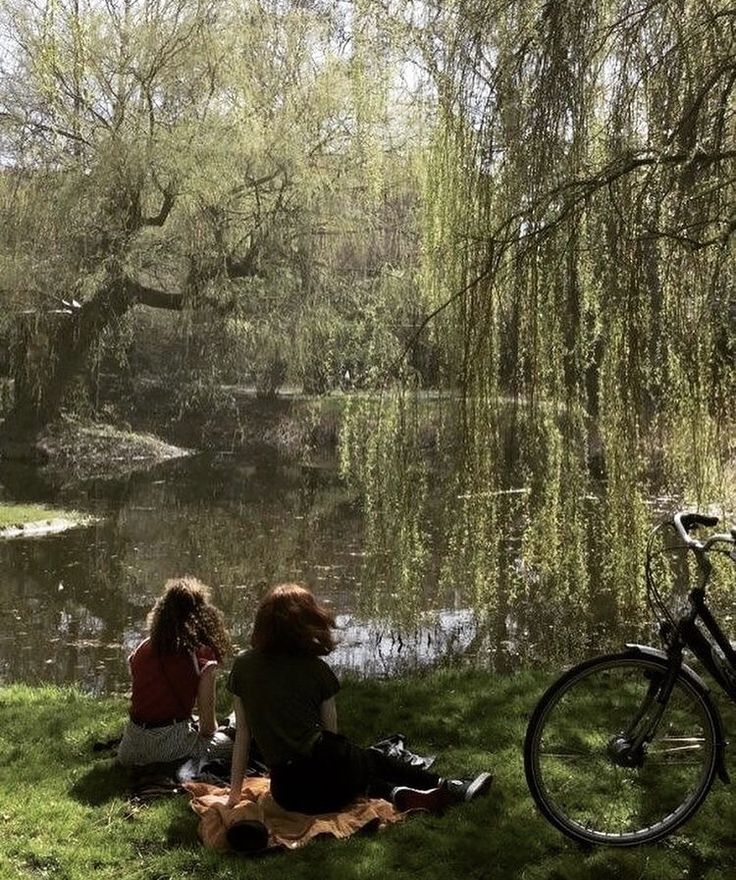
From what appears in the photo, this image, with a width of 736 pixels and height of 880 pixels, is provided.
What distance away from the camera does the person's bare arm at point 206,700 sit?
3.98m

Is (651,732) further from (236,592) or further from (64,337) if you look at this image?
A: (64,337)

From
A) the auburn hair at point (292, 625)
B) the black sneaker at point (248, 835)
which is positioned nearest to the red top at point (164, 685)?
the auburn hair at point (292, 625)

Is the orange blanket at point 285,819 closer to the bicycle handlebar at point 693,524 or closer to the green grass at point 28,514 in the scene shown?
the bicycle handlebar at point 693,524

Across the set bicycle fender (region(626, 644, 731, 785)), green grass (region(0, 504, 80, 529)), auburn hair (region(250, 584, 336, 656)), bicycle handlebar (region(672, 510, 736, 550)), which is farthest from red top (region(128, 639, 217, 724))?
green grass (region(0, 504, 80, 529))

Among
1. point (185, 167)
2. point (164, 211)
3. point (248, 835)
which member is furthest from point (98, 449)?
point (248, 835)

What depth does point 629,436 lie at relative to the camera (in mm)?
4559

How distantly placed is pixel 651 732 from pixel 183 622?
183cm

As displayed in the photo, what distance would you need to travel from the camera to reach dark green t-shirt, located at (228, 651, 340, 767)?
3.31m

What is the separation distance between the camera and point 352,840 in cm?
320

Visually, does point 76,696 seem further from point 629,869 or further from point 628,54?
point 628,54

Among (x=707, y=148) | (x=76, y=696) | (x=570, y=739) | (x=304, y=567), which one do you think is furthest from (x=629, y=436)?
(x=304, y=567)

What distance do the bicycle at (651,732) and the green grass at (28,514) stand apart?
9.84 meters

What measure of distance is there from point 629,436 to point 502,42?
75.0 inches

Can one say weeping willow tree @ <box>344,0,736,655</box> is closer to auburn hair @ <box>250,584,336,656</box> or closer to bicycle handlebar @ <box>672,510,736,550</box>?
bicycle handlebar @ <box>672,510,736,550</box>
